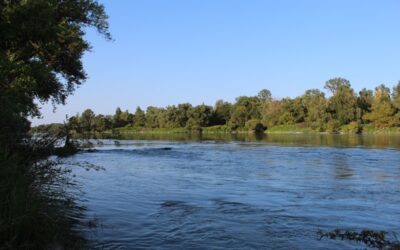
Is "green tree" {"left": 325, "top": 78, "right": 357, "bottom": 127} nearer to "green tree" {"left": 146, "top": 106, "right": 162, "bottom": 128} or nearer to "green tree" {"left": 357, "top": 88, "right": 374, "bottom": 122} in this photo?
"green tree" {"left": 357, "top": 88, "right": 374, "bottom": 122}

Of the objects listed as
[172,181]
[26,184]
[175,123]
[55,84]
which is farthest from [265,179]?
[175,123]

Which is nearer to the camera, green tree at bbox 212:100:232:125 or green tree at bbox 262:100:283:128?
green tree at bbox 262:100:283:128

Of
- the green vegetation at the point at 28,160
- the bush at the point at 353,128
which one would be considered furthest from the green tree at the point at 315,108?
the green vegetation at the point at 28,160

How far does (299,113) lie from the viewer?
159 meters

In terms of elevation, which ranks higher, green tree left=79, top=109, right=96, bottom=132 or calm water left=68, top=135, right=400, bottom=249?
green tree left=79, top=109, right=96, bottom=132

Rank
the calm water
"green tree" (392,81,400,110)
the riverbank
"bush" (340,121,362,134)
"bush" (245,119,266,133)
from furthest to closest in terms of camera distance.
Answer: "bush" (245,119,266,133) → "green tree" (392,81,400,110) → "bush" (340,121,362,134) → the riverbank → the calm water

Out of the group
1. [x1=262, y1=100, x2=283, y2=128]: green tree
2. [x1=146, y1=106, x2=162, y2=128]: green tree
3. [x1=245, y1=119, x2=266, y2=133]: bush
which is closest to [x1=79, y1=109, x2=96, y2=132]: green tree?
[x1=245, y1=119, x2=266, y2=133]: bush

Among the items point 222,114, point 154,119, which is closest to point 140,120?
point 154,119

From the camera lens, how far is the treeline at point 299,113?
455 feet

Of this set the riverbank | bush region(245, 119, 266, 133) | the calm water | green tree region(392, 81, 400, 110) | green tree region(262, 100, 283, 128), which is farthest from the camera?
Answer: green tree region(262, 100, 283, 128)

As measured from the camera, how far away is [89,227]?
534 inches

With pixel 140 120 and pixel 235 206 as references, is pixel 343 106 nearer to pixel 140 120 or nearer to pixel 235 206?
pixel 140 120

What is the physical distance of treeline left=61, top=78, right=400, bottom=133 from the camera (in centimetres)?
13875

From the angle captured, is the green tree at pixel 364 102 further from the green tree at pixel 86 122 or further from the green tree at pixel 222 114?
the green tree at pixel 86 122
